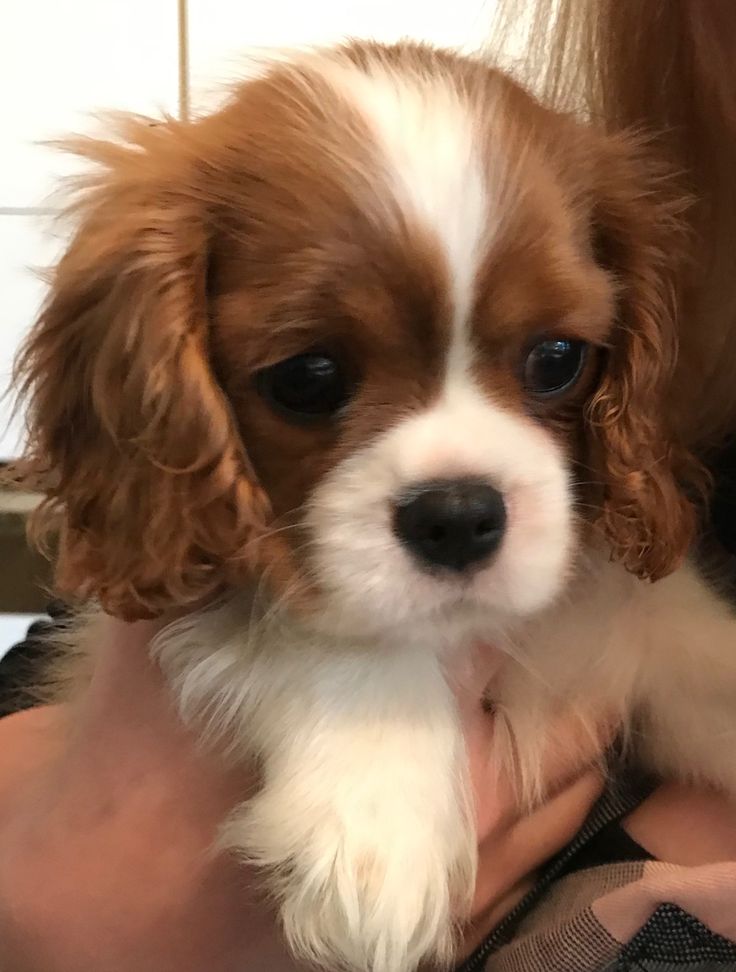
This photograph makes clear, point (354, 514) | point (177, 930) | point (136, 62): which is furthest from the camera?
point (136, 62)

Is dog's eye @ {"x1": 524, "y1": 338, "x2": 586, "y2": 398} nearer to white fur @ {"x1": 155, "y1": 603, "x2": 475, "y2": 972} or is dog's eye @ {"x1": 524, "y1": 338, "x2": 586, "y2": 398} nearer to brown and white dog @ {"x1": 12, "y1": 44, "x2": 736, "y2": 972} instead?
brown and white dog @ {"x1": 12, "y1": 44, "x2": 736, "y2": 972}

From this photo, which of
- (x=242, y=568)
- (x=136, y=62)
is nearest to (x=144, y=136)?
(x=242, y=568)

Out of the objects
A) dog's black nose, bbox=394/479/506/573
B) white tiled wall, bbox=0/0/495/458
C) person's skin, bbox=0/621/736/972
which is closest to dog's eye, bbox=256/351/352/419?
dog's black nose, bbox=394/479/506/573

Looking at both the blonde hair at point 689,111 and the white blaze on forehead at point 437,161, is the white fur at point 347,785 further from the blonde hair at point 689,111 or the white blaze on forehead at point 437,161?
the blonde hair at point 689,111

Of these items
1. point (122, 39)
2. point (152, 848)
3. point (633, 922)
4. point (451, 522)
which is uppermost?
point (122, 39)

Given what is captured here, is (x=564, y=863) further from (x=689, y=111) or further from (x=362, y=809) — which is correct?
(x=689, y=111)

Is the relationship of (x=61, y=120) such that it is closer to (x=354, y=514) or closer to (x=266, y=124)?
(x=266, y=124)

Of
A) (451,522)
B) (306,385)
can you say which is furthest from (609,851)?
(306,385)
